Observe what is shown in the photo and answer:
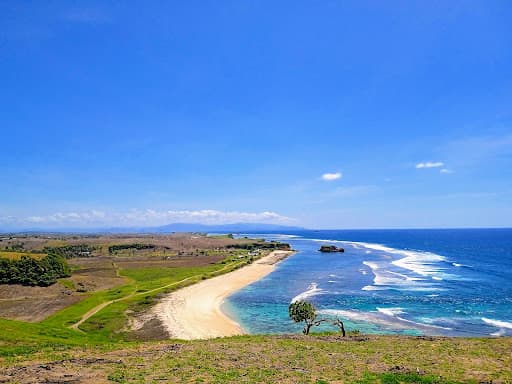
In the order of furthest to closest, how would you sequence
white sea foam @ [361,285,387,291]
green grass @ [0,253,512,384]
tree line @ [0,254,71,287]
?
1. white sea foam @ [361,285,387,291]
2. tree line @ [0,254,71,287]
3. green grass @ [0,253,512,384]

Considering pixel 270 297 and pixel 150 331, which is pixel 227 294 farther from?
pixel 150 331

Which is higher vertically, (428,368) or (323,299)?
(428,368)

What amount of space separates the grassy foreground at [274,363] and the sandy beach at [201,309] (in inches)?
955

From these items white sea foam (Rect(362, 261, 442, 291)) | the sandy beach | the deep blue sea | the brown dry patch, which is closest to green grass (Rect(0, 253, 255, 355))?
the brown dry patch

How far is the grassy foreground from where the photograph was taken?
21.9 meters

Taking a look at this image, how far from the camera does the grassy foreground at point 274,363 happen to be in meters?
21.9

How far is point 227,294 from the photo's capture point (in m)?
89.9

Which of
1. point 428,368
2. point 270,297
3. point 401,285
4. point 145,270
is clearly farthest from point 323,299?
point 145,270

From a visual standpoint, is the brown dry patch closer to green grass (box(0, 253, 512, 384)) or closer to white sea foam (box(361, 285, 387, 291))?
green grass (box(0, 253, 512, 384))

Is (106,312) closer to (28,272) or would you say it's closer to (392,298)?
(28,272)

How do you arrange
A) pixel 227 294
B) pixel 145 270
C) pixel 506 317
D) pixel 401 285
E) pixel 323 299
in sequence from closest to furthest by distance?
1. pixel 506 317
2. pixel 323 299
3. pixel 227 294
4. pixel 401 285
5. pixel 145 270

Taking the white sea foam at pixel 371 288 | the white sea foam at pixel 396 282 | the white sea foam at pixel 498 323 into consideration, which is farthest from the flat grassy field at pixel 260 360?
the white sea foam at pixel 396 282

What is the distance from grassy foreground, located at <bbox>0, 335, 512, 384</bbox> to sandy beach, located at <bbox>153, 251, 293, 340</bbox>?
24.3 metres

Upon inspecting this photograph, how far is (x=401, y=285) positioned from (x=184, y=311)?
58.7 m
